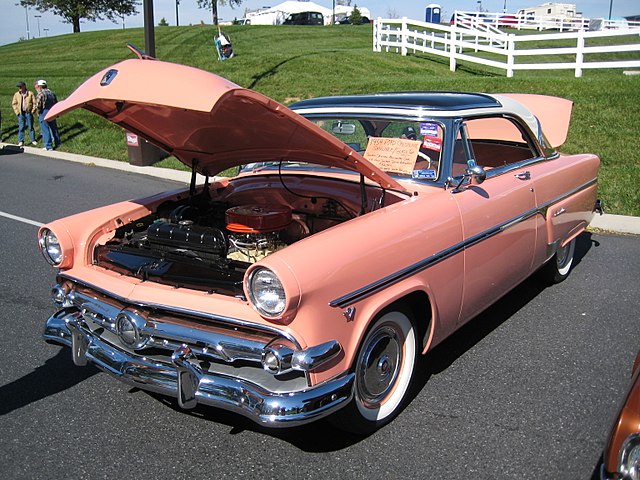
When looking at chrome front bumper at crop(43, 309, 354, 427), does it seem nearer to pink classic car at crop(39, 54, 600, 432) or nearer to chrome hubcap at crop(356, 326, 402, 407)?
pink classic car at crop(39, 54, 600, 432)

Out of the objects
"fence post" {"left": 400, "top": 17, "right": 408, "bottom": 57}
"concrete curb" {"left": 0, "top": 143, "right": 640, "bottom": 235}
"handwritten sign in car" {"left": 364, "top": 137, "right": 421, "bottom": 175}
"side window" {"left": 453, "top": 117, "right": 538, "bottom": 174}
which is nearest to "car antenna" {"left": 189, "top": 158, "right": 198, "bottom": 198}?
"handwritten sign in car" {"left": 364, "top": 137, "right": 421, "bottom": 175}

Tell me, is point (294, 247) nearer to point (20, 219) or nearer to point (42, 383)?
point (42, 383)

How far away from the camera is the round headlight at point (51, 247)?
359cm

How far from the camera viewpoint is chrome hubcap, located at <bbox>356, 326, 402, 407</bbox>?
10.1 feet

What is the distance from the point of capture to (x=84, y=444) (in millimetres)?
3146

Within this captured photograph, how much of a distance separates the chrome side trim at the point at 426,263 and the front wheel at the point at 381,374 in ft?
0.60

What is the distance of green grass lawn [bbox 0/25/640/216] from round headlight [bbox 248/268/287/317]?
2.70 ft

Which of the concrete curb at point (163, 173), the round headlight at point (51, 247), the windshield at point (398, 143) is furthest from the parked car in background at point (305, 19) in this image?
the round headlight at point (51, 247)

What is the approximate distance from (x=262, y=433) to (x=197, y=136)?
177cm

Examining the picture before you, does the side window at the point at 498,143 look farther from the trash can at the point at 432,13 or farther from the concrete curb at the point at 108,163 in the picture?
the trash can at the point at 432,13

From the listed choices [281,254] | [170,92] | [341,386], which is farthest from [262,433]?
[170,92]

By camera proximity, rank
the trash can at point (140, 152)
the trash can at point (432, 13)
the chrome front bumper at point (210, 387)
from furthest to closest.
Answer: the trash can at point (432, 13) < the trash can at point (140, 152) < the chrome front bumper at point (210, 387)

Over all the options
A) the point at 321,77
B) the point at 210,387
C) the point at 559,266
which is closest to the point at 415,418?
the point at 210,387

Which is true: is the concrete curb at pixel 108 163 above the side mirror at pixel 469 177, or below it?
below
